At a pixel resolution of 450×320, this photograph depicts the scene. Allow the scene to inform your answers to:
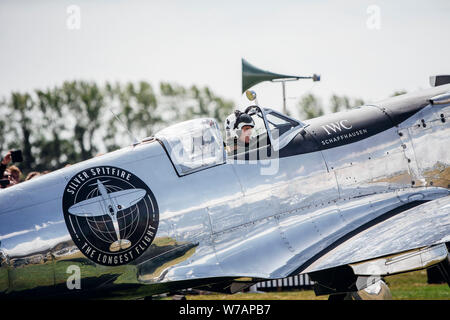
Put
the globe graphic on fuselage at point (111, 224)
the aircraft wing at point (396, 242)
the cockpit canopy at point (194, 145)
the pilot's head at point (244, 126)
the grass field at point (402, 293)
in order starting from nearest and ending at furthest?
the globe graphic on fuselage at point (111, 224)
the aircraft wing at point (396, 242)
the cockpit canopy at point (194, 145)
the pilot's head at point (244, 126)
the grass field at point (402, 293)

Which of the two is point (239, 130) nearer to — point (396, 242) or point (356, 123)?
point (356, 123)

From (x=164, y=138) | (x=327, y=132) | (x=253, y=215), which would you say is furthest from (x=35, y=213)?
(x=327, y=132)

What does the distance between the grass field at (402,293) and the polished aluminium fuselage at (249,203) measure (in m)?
3.79

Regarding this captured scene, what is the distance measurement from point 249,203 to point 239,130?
128 centimetres

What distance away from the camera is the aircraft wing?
5.95 meters

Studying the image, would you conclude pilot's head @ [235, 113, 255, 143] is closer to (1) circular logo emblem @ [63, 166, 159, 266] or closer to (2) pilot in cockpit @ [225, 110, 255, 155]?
(2) pilot in cockpit @ [225, 110, 255, 155]

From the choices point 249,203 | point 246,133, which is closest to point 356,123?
point 246,133

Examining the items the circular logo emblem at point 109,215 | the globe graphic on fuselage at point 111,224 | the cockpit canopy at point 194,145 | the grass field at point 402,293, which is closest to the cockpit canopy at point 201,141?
the cockpit canopy at point 194,145

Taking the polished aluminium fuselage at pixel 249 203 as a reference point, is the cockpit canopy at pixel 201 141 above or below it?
above

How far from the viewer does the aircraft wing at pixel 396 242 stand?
595cm

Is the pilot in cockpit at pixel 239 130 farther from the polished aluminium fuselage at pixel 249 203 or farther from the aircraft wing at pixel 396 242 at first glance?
the aircraft wing at pixel 396 242

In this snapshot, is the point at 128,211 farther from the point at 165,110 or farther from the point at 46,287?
the point at 165,110

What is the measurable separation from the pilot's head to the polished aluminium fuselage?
1.87 feet

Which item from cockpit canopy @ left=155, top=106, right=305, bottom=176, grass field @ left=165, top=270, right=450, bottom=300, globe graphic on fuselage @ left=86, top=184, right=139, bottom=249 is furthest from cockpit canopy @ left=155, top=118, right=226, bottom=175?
grass field @ left=165, top=270, right=450, bottom=300
